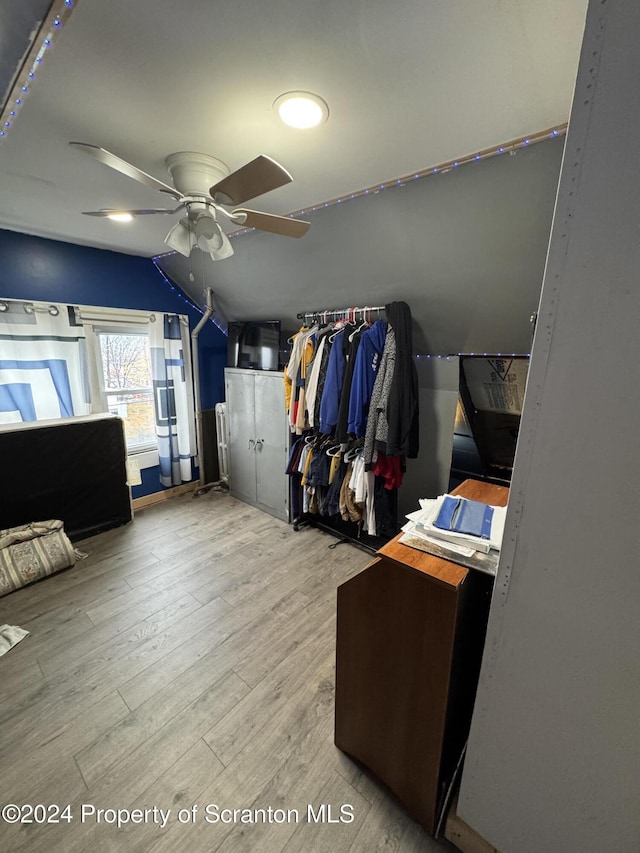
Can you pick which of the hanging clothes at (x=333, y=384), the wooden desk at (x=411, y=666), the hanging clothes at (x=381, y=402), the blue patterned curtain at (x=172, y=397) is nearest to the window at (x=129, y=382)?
the blue patterned curtain at (x=172, y=397)

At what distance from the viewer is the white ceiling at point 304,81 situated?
857 mm

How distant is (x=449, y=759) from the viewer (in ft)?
3.85

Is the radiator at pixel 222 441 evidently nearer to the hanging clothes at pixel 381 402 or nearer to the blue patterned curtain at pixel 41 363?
the blue patterned curtain at pixel 41 363

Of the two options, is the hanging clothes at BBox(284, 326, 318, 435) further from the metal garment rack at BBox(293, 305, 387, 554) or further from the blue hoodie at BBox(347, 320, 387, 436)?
the blue hoodie at BBox(347, 320, 387, 436)

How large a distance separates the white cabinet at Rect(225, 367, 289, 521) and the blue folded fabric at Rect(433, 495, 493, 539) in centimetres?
196

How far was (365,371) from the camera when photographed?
234 centimetres

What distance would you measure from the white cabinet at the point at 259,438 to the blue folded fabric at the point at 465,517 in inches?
77.1

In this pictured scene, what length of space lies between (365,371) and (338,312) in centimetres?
62

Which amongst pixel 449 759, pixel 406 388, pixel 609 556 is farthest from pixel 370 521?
pixel 609 556

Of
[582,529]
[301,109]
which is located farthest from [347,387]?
[582,529]

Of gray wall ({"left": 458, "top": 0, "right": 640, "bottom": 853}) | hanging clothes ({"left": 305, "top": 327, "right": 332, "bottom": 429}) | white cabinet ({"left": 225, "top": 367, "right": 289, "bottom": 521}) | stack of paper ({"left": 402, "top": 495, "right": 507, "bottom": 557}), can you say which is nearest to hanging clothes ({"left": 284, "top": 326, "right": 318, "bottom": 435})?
hanging clothes ({"left": 305, "top": 327, "right": 332, "bottom": 429})

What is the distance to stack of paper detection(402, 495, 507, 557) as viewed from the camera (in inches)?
43.0

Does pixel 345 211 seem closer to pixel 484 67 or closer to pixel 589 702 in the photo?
pixel 484 67

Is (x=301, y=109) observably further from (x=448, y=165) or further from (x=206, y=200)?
(x=448, y=165)
